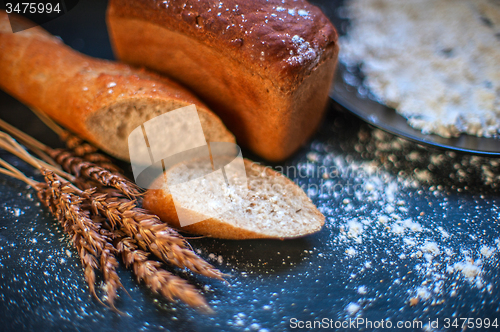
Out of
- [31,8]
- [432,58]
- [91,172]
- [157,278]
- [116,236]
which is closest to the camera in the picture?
[157,278]

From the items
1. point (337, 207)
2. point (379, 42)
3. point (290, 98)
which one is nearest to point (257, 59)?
point (290, 98)

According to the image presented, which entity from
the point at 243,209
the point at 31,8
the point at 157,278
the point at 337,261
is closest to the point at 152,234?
the point at 157,278

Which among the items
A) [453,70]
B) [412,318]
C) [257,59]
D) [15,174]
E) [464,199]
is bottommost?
[412,318]

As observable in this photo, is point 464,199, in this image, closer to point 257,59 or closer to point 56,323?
point 257,59

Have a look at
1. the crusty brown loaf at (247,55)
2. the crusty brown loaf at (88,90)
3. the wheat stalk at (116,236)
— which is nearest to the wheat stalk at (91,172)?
the wheat stalk at (116,236)

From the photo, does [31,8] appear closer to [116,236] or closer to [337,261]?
[116,236]
